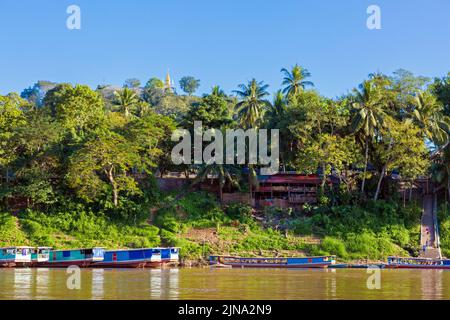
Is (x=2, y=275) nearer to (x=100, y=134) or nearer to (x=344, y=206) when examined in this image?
(x=100, y=134)

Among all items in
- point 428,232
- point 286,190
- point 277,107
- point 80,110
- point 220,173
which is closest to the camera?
point 428,232

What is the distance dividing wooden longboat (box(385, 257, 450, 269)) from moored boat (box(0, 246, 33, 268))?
2710 centimetres

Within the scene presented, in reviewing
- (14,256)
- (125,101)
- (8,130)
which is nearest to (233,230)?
(14,256)

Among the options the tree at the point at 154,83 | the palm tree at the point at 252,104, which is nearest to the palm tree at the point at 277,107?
the palm tree at the point at 252,104

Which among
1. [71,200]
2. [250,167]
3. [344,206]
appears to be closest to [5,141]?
[71,200]

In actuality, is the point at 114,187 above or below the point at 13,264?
above

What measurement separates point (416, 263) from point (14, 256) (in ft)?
98.5

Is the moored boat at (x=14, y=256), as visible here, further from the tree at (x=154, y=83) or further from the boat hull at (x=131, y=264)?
the tree at (x=154, y=83)

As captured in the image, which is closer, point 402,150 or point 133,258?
point 133,258

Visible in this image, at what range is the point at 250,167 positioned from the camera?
5581 centimetres

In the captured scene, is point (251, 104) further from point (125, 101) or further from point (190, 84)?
point (190, 84)

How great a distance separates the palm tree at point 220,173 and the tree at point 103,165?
5.50m

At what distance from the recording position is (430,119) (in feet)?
183

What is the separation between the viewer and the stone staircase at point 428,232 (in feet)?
160
